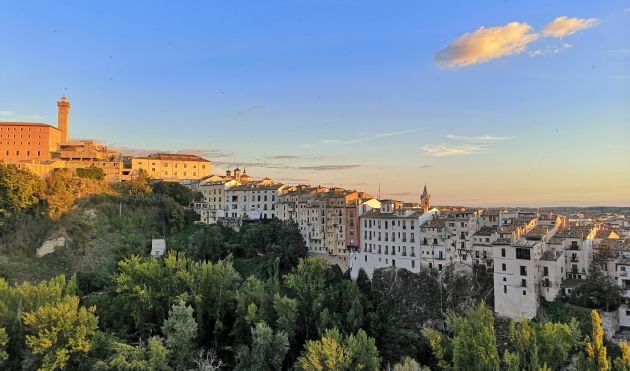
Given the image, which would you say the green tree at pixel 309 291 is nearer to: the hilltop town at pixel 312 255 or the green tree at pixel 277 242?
the hilltop town at pixel 312 255

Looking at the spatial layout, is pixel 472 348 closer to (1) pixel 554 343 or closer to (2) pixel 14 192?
(1) pixel 554 343

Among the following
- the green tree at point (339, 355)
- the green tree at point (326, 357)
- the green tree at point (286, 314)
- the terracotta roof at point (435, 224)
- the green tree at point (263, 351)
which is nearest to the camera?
the green tree at point (326, 357)

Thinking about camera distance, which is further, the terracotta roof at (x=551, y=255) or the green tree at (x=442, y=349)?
the terracotta roof at (x=551, y=255)

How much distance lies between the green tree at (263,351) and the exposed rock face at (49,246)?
90.7 feet

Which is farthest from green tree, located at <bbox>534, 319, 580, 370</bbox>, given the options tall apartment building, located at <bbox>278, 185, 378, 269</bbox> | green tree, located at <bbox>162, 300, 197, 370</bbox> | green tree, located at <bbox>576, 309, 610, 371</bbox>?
tall apartment building, located at <bbox>278, 185, 378, 269</bbox>

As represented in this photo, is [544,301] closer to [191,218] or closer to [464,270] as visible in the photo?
[464,270]

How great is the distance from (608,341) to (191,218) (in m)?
41.2

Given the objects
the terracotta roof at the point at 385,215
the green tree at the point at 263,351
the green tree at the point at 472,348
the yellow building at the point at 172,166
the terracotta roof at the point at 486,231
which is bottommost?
the green tree at the point at 263,351

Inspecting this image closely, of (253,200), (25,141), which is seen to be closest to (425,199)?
(253,200)

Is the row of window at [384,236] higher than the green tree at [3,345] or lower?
higher

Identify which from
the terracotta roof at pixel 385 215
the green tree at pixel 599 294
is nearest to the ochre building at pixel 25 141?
the terracotta roof at pixel 385 215

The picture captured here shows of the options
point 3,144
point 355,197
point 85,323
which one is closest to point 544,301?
point 355,197

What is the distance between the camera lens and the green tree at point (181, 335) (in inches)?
944

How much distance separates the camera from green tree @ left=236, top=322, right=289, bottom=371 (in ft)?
78.3
